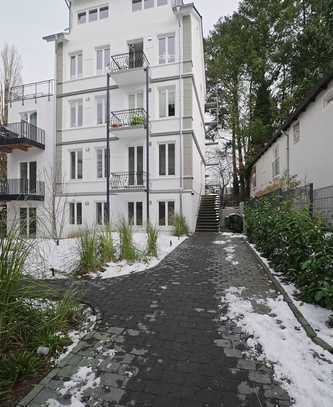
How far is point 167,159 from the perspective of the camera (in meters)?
13.4

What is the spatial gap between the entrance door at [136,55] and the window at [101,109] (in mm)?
2501

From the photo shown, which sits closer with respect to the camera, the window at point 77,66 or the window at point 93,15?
the window at point 93,15

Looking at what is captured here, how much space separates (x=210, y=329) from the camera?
302 centimetres

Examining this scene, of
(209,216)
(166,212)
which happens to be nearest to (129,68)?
(166,212)

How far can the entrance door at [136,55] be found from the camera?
13.5 m

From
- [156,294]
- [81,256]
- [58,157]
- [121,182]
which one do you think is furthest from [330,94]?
[58,157]

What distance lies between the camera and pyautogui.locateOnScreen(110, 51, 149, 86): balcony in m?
13.0

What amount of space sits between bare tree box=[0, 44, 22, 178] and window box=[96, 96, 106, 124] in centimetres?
885

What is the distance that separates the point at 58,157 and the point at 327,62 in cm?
1831

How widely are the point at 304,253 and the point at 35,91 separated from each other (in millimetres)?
17876

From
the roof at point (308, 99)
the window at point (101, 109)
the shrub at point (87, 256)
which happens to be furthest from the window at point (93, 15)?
the shrub at point (87, 256)

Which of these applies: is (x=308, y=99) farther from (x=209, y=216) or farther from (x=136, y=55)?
(x=136, y=55)

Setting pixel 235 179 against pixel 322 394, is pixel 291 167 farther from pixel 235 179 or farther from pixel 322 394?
pixel 235 179

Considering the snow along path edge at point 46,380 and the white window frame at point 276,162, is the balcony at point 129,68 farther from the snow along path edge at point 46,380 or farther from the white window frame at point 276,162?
the snow along path edge at point 46,380
